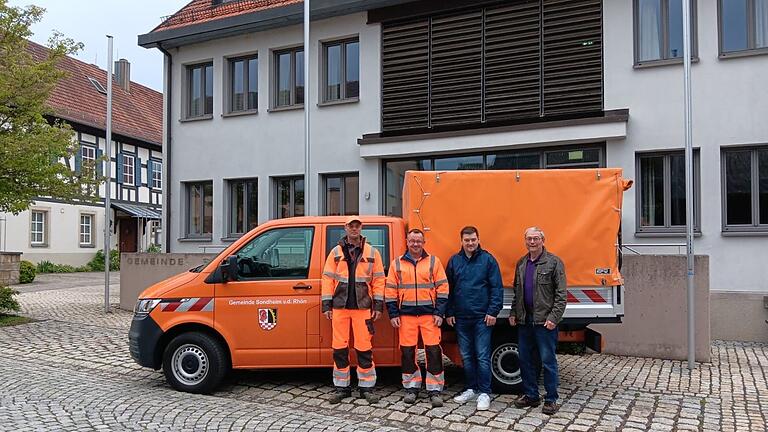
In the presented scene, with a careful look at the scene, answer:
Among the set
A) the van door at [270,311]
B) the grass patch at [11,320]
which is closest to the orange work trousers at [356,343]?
the van door at [270,311]

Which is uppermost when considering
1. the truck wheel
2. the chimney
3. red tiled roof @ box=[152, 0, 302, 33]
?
the chimney

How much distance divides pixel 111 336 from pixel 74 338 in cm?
58

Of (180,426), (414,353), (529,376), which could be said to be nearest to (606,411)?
(529,376)

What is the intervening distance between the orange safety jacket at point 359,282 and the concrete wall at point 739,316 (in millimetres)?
6803

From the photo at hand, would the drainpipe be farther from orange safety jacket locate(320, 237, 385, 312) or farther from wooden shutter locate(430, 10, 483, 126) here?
orange safety jacket locate(320, 237, 385, 312)

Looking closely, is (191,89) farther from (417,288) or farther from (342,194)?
(417,288)

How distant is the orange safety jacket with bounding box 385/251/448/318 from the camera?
6.55 m

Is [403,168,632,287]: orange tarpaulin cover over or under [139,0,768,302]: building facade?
under

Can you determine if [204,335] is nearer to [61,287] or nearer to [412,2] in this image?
[412,2]

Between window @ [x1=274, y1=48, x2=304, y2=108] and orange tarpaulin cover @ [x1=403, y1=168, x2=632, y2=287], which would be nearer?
orange tarpaulin cover @ [x1=403, y1=168, x2=632, y2=287]

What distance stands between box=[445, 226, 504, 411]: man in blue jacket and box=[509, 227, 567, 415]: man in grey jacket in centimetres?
25

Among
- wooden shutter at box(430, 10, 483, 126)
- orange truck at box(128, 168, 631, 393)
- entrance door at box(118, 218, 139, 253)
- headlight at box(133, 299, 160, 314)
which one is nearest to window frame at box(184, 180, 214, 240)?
wooden shutter at box(430, 10, 483, 126)

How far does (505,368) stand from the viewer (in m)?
7.00

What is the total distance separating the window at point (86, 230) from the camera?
31.3 m
